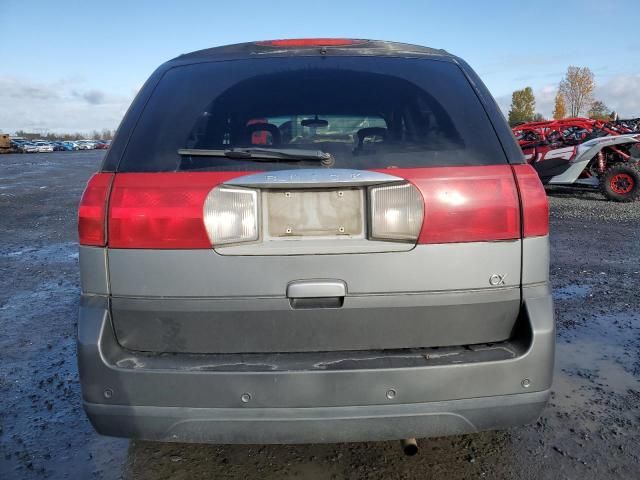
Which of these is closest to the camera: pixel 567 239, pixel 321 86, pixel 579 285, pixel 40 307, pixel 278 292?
pixel 278 292

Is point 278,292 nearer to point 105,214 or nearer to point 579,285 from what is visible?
point 105,214

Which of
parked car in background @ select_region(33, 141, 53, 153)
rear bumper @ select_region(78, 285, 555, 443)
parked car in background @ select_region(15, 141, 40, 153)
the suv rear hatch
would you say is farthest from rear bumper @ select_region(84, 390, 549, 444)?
parked car in background @ select_region(33, 141, 53, 153)

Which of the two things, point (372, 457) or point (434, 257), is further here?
point (372, 457)

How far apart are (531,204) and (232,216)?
110 centimetres

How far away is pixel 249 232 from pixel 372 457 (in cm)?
133

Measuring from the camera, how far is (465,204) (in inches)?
72.8

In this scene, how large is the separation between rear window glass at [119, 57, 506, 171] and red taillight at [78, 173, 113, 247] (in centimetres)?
11

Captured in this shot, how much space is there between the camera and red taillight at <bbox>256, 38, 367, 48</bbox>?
2303 millimetres

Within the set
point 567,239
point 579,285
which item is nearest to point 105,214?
point 579,285

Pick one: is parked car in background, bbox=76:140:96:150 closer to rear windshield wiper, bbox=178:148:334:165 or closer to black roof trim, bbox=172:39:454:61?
black roof trim, bbox=172:39:454:61

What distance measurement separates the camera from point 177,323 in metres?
1.86

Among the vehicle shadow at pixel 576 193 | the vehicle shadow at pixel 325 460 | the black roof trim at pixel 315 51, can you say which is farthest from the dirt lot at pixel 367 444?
the vehicle shadow at pixel 576 193

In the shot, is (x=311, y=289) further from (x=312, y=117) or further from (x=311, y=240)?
(x=312, y=117)

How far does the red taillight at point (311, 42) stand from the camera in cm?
230
